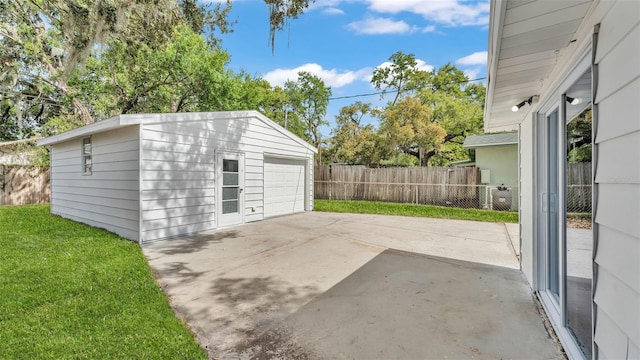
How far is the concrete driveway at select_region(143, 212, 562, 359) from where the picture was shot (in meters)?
2.21

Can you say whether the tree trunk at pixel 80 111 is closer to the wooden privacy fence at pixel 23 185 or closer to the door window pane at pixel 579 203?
the wooden privacy fence at pixel 23 185

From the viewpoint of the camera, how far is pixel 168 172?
5812 millimetres

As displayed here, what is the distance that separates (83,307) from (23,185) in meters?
12.0

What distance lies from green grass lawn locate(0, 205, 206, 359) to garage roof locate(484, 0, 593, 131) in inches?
107

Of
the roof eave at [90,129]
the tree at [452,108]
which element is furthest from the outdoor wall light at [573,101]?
the tree at [452,108]

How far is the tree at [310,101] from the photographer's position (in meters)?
21.6

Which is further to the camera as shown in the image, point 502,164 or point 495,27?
point 502,164

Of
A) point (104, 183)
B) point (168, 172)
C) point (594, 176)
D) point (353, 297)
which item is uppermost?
point (168, 172)

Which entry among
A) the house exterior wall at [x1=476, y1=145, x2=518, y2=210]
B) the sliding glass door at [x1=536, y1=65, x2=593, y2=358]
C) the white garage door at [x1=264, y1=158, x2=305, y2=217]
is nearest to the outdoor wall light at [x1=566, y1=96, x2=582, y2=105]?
the sliding glass door at [x1=536, y1=65, x2=593, y2=358]

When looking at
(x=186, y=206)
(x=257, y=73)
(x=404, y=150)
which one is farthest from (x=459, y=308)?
(x=257, y=73)

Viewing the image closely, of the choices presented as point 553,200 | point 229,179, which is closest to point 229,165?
point 229,179

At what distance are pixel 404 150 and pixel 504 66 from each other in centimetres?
1249

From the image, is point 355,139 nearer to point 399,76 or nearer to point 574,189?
point 399,76

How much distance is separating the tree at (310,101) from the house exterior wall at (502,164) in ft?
41.0
